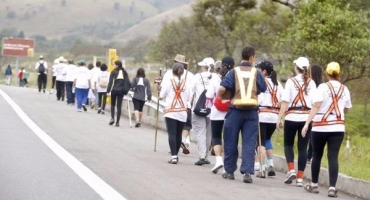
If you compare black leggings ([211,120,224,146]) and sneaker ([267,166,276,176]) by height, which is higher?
black leggings ([211,120,224,146])

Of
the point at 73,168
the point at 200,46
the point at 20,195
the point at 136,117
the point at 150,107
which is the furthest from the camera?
the point at 200,46

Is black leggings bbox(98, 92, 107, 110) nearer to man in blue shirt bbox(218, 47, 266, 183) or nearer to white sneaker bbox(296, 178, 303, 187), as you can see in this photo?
man in blue shirt bbox(218, 47, 266, 183)

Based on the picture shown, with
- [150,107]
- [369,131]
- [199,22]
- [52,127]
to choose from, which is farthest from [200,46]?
[52,127]

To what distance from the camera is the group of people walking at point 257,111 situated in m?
14.2

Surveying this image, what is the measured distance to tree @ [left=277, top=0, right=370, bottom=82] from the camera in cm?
3466

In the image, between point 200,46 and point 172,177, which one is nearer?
point 172,177

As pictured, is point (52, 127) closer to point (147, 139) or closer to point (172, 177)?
point (147, 139)

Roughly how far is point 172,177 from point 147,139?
8.07 metres

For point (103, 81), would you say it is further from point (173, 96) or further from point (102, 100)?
point (173, 96)

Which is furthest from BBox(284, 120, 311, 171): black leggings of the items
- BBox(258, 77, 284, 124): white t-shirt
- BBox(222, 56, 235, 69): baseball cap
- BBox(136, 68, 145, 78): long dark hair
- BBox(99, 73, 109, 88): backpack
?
BBox(99, 73, 109, 88): backpack

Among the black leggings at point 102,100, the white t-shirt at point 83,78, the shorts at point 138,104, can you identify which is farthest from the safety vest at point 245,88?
the white t-shirt at point 83,78

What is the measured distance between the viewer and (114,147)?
19922mm

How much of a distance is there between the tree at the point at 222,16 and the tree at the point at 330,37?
59.8ft

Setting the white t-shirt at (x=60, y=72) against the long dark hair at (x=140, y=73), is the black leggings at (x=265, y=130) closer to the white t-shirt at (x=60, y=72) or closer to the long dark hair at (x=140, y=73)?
the long dark hair at (x=140, y=73)
